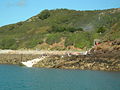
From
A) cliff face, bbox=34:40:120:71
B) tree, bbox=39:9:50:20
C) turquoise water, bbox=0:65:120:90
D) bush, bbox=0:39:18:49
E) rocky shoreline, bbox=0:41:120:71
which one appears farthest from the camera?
tree, bbox=39:9:50:20

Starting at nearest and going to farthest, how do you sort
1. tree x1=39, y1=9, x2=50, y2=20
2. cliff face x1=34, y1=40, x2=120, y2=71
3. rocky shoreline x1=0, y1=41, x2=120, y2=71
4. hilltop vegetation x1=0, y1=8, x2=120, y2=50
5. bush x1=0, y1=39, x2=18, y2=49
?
cliff face x1=34, y1=40, x2=120, y2=71, rocky shoreline x1=0, y1=41, x2=120, y2=71, hilltop vegetation x1=0, y1=8, x2=120, y2=50, bush x1=0, y1=39, x2=18, y2=49, tree x1=39, y1=9, x2=50, y2=20

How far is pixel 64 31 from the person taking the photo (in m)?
136

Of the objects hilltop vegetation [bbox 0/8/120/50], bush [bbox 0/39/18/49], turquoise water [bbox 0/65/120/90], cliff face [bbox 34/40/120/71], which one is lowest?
turquoise water [bbox 0/65/120/90]

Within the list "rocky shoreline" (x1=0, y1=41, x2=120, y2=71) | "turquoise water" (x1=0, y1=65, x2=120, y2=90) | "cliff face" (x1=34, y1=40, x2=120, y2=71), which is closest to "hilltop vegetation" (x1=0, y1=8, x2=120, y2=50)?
"rocky shoreline" (x1=0, y1=41, x2=120, y2=71)

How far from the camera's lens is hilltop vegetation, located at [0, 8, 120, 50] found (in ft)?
371

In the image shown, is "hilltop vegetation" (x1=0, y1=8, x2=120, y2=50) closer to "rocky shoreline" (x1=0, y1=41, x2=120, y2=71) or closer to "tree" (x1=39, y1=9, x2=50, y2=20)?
"tree" (x1=39, y1=9, x2=50, y2=20)

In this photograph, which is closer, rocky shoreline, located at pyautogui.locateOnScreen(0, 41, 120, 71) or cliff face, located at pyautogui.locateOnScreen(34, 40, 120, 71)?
cliff face, located at pyautogui.locateOnScreen(34, 40, 120, 71)

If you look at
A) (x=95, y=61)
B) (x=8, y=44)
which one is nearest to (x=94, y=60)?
(x=95, y=61)

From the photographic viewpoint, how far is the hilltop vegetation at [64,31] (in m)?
113

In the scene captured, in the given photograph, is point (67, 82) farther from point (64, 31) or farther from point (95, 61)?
point (64, 31)

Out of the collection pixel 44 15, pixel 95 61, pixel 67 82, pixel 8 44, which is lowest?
pixel 67 82

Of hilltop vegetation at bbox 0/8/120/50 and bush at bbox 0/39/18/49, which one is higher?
hilltop vegetation at bbox 0/8/120/50

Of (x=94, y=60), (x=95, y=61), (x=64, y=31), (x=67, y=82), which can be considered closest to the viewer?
(x=67, y=82)

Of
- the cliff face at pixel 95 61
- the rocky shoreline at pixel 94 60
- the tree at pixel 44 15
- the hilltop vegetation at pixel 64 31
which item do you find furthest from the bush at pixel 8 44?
the tree at pixel 44 15
